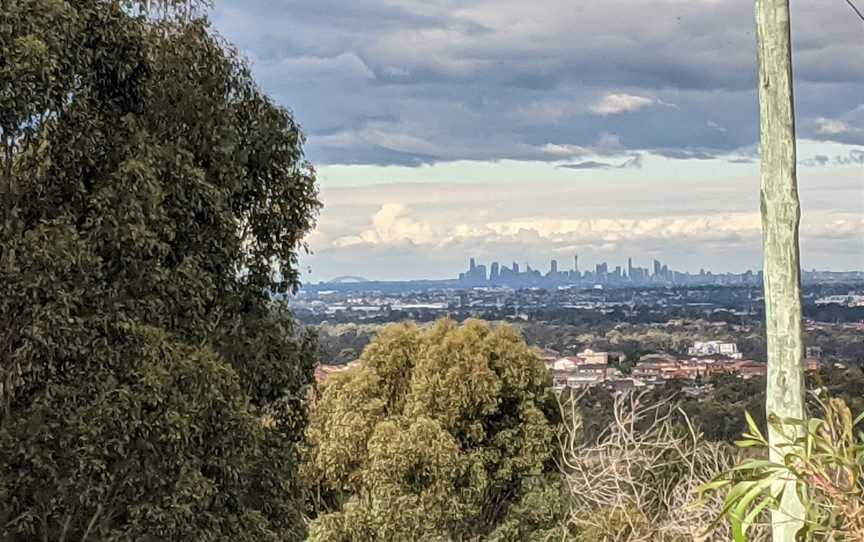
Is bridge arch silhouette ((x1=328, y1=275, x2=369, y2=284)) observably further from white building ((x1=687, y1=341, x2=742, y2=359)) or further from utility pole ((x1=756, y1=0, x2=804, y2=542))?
utility pole ((x1=756, y1=0, x2=804, y2=542))

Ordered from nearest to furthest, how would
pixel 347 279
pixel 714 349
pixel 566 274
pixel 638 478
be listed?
pixel 638 478 < pixel 714 349 < pixel 347 279 < pixel 566 274

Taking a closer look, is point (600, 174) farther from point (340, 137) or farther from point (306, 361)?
point (306, 361)

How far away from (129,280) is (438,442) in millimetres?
4347

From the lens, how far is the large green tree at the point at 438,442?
8172 millimetres

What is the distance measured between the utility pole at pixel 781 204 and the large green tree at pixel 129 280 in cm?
293

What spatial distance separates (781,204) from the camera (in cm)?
175

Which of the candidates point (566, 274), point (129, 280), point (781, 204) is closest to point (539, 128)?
point (566, 274)

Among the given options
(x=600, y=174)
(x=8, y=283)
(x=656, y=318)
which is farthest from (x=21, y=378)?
(x=656, y=318)

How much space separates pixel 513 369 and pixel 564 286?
8.21 meters

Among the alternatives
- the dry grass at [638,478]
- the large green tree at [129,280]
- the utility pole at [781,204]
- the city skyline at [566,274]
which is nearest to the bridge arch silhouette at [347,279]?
the city skyline at [566,274]

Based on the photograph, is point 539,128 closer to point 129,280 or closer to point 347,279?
point 347,279

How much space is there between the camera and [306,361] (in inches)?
215

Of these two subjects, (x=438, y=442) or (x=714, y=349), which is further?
(x=714, y=349)

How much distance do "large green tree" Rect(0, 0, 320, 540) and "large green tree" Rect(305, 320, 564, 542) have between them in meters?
3.04
